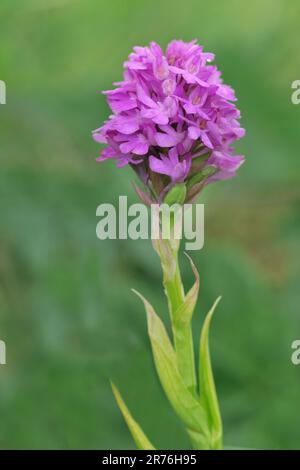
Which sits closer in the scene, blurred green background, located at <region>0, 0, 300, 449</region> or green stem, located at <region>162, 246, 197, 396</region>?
green stem, located at <region>162, 246, 197, 396</region>

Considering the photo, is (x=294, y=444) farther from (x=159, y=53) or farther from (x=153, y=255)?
(x=159, y=53)

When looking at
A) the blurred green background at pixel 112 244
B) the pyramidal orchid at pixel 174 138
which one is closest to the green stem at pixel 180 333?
the pyramidal orchid at pixel 174 138

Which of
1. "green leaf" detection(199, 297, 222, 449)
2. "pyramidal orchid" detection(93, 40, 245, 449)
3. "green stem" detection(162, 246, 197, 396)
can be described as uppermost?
"pyramidal orchid" detection(93, 40, 245, 449)

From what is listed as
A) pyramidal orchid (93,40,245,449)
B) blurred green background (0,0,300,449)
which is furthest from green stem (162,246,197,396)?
blurred green background (0,0,300,449)

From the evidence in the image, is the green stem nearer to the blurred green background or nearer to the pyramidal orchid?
the pyramidal orchid

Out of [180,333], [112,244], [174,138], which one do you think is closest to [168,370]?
[180,333]
